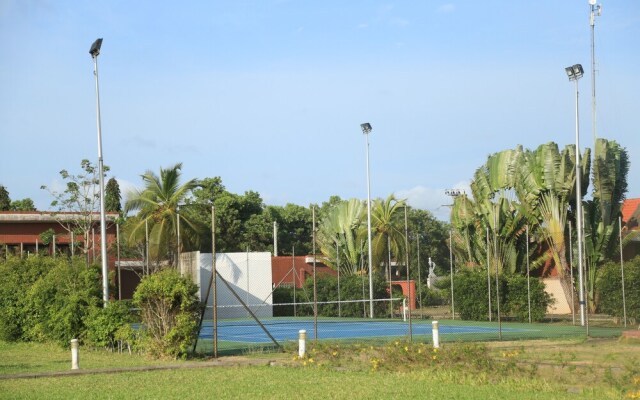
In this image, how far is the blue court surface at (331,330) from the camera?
28.7 metres

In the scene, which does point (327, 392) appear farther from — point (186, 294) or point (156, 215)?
point (156, 215)

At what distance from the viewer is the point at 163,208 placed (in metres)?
45.9

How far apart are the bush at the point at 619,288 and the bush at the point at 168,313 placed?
18.3 meters

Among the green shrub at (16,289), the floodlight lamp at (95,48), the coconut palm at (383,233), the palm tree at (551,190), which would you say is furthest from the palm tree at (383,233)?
the floodlight lamp at (95,48)

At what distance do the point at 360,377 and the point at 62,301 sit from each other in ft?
41.0

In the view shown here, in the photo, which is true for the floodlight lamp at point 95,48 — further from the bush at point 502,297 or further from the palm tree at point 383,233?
the palm tree at point 383,233

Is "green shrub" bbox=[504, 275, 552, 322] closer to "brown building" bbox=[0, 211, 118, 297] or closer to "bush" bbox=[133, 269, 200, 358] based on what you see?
"bush" bbox=[133, 269, 200, 358]

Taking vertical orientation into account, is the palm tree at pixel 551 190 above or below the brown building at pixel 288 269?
above

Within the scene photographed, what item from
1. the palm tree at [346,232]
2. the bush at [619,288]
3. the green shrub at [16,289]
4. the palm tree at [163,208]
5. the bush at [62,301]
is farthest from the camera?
the palm tree at [346,232]

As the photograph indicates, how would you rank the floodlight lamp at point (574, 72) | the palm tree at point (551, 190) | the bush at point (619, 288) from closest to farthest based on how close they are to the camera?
the bush at point (619, 288)
the floodlight lamp at point (574, 72)
the palm tree at point (551, 190)

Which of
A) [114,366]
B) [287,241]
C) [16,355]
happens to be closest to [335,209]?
[287,241]

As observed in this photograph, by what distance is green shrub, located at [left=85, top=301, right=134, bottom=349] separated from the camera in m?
23.5

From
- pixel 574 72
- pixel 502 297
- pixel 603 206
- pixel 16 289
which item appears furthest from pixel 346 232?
pixel 16 289

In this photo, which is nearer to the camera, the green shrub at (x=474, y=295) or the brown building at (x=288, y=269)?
the green shrub at (x=474, y=295)
